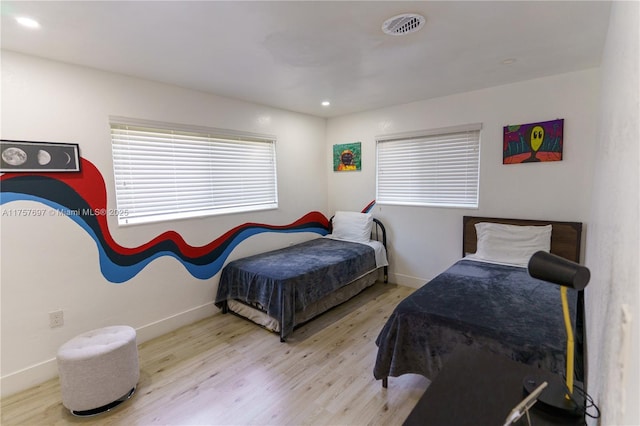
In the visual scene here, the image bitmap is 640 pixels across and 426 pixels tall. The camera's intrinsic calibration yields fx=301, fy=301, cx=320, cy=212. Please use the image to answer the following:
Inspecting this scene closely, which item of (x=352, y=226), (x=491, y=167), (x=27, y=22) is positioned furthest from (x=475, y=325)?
(x=27, y=22)

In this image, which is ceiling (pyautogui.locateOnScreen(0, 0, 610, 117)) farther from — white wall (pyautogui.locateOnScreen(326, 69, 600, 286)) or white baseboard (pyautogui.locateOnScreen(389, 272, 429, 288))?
white baseboard (pyautogui.locateOnScreen(389, 272, 429, 288))

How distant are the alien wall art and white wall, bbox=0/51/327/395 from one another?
300 centimetres

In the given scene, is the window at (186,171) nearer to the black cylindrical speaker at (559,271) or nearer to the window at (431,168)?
the window at (431,168)

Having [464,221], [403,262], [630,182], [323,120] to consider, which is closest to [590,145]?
[464,221]

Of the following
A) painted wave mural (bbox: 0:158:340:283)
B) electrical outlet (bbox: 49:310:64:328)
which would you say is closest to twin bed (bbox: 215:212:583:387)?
painted wave mural (bbox: 0:158:340:283)

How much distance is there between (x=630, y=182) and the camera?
0.81 meters

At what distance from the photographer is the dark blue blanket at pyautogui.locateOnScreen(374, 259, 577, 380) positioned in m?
1.64

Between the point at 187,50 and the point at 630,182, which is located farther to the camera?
the point at 187,50

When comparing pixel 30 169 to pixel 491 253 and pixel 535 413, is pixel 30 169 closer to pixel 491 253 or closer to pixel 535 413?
pixel 535 413

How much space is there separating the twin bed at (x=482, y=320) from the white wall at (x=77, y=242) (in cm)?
212

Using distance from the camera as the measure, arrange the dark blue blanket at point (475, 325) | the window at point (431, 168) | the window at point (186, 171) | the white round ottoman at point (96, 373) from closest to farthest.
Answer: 1. the dark blue blanket at point (475, 325)
2. the white round ottoman at point (96, 373)
3. the window at point (186, 171)
4. the window at point (431, 168)

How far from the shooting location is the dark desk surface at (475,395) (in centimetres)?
91

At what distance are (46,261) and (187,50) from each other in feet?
6.24

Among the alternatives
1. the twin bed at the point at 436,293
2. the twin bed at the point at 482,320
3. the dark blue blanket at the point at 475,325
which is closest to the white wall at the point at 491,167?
the twin bed at the point at 436,293
